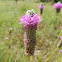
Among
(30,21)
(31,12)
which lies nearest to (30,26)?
(30,21)

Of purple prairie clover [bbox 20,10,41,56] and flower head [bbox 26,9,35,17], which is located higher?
flower head [bbox 26,9,35,17]

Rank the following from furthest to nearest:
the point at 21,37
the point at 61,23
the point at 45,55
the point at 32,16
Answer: the point at 61,23, the point at 21,37, the point at 45,55, the point at 32,16

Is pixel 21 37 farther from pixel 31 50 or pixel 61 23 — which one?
pixel 61 23

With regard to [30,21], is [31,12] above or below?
above

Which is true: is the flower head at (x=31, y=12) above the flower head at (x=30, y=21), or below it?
above

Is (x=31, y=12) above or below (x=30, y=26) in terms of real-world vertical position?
above

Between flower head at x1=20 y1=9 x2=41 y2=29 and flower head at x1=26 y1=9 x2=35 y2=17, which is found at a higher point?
flower head at x1=26 y1=9 x2=35 y2=17

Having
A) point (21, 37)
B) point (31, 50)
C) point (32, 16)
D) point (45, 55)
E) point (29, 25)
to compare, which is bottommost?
point (45, 55)

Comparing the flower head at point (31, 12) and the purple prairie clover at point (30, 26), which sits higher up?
the flower head at point (31, 12)

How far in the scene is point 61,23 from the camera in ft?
15.9

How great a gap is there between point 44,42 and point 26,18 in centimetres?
195

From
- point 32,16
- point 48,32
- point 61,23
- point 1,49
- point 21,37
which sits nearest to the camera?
point 32,16

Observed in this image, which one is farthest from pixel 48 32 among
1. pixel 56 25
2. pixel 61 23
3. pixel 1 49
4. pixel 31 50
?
pixel 31 50

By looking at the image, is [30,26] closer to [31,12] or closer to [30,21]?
[30,21]
